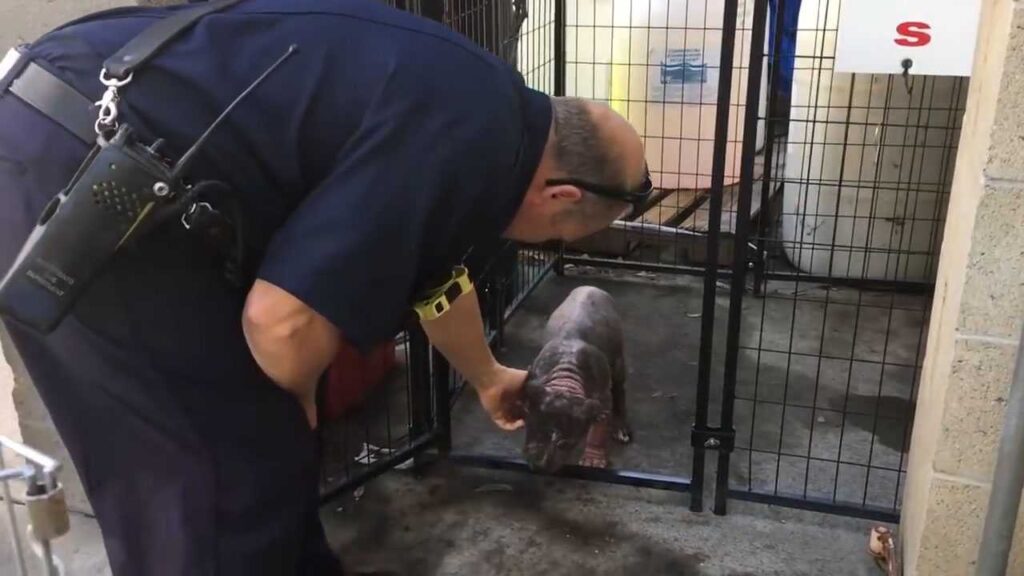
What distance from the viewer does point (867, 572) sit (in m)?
2.09

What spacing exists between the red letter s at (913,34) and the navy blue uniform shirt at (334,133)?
125cm

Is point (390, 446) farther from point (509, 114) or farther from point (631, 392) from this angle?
point (509, 114)

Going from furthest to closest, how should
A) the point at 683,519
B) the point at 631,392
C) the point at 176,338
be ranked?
the point at 631,392 → the point at 683,519 → the point at 176,338

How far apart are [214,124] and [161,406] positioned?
0.39 meters

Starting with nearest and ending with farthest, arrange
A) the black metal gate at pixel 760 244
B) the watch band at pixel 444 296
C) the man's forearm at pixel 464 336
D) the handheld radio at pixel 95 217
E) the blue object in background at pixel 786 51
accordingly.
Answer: the handheld radio at pixel 95 217 < the watch band at pixel 444 296 < the man's forearm at pixel 464 336 < the black metal gate at pixel 760 244 < the blue object in background at pixel 786 51

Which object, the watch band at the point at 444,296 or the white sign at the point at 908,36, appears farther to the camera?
the white sign at the point at 908,36

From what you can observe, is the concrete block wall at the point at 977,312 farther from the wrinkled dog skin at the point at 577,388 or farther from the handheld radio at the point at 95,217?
the handheld radio at the point at 95,217

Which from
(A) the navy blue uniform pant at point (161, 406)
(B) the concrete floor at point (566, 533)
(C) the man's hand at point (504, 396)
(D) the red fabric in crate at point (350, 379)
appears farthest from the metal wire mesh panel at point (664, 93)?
(A) the navy blue uniform pant at point (161, 406)

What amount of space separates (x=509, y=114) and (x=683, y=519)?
1376 millimetres

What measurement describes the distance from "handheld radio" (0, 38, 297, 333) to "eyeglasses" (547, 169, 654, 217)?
45 centimetres

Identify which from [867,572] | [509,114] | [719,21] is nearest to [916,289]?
[719,21]

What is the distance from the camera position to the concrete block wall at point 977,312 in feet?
4.59

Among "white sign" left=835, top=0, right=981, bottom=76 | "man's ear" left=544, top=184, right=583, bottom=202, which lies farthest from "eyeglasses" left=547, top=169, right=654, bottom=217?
"white sign" left=835, top=0, right=981, bottom=76

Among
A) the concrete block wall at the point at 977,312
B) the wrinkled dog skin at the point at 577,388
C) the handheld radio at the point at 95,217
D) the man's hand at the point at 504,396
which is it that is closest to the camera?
the handheld radio at the point at 95,217
